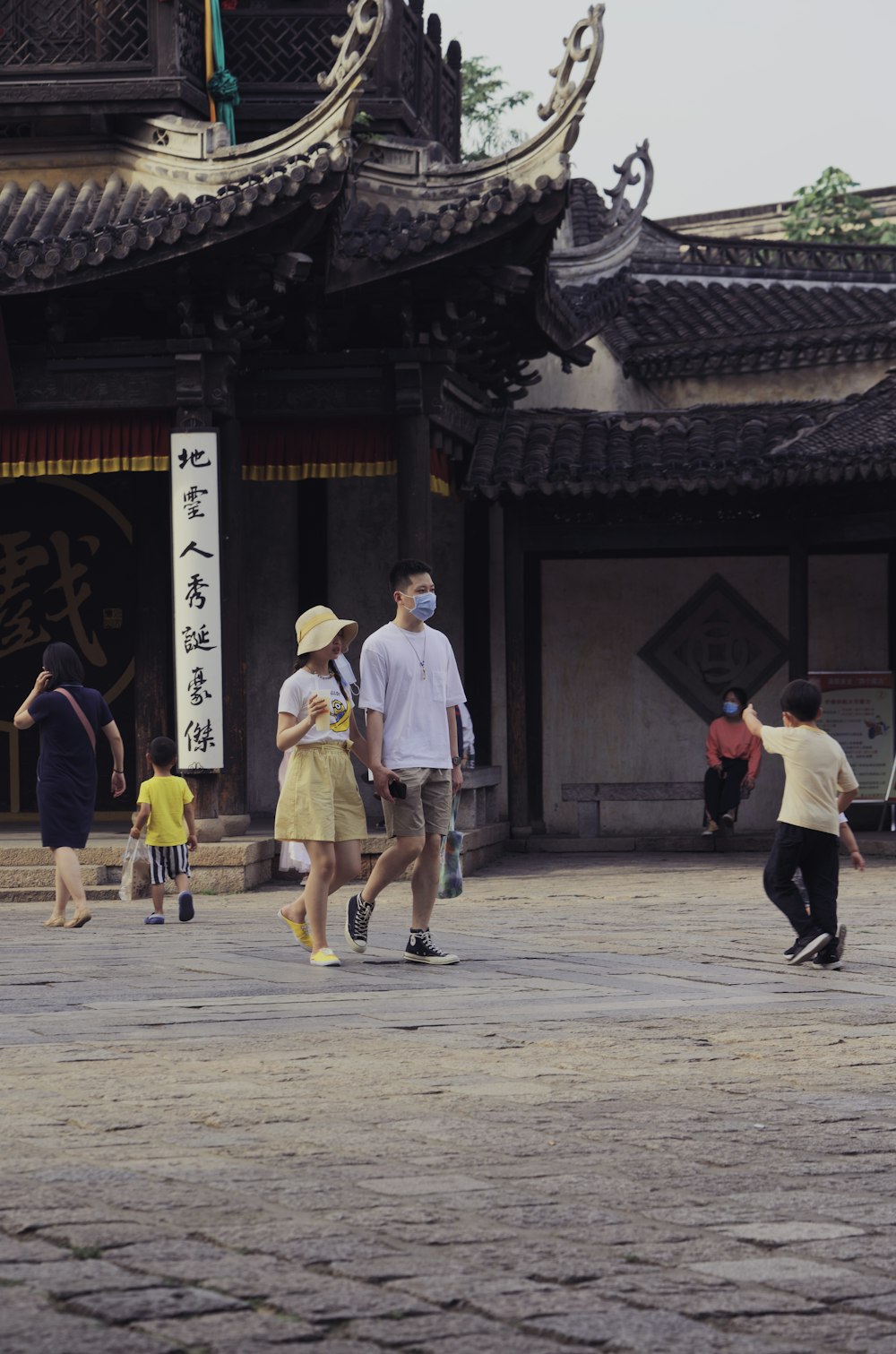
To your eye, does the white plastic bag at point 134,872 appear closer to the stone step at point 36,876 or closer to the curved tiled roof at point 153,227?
the stone step at point 36,876

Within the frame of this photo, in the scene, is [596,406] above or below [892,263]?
below

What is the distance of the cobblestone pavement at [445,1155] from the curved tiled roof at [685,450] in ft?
23.0

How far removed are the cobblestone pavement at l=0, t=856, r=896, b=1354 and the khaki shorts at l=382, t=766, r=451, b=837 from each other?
2.04ft

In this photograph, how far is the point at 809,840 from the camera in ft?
28.5

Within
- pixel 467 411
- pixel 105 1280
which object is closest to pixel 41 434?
pixel 467 411

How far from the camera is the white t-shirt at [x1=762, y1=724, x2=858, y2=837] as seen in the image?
28.5 ft

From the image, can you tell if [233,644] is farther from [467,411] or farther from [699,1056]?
[699,1056]

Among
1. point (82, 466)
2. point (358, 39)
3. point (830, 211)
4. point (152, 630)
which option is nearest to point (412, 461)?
point (82, 466)

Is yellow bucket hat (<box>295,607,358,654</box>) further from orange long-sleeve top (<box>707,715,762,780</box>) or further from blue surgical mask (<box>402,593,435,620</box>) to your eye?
orange long-sleeve top (<box>707,715,762,780</box>)

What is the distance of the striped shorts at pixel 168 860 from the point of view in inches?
439

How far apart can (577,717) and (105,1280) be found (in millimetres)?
13761

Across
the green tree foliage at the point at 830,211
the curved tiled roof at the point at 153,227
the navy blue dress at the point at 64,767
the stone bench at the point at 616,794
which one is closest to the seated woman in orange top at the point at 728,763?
the stone bench at the point at 616,794

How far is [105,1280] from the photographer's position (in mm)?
3402

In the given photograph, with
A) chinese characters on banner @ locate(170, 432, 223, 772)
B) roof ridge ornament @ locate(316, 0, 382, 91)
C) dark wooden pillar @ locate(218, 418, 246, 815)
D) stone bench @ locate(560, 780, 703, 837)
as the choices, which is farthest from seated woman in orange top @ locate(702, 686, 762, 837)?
roof ridge ornament @ locate(316, 0, 382, 91)
